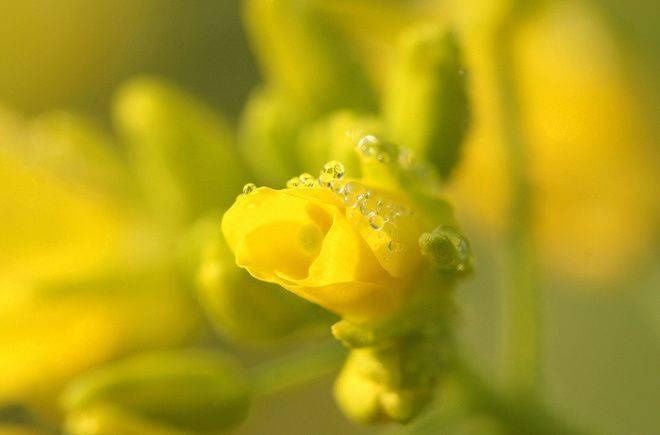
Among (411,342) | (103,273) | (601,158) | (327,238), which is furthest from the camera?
(601,158)

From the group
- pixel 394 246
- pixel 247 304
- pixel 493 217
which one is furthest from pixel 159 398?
pixel 493 217

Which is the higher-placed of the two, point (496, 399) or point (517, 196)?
point (517, 196)

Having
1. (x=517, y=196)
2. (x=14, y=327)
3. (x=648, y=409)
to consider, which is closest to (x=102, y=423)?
(x=14, y=327)

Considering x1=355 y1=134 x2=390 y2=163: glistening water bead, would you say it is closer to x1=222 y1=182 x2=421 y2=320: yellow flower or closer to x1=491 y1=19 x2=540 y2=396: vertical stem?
x1=222 y1=182 x2=421 y2=320: yellow flower

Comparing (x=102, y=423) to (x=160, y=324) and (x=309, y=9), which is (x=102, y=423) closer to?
(x=160, y=324)

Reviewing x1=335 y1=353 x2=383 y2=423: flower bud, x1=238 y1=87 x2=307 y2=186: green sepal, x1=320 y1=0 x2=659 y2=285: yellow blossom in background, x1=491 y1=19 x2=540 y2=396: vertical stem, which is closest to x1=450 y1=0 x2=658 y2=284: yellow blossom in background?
x1=320 y1=0 x2=659 y2=285: yellow blossom in background

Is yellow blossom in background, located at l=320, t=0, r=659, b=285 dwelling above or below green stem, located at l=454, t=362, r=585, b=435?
above
